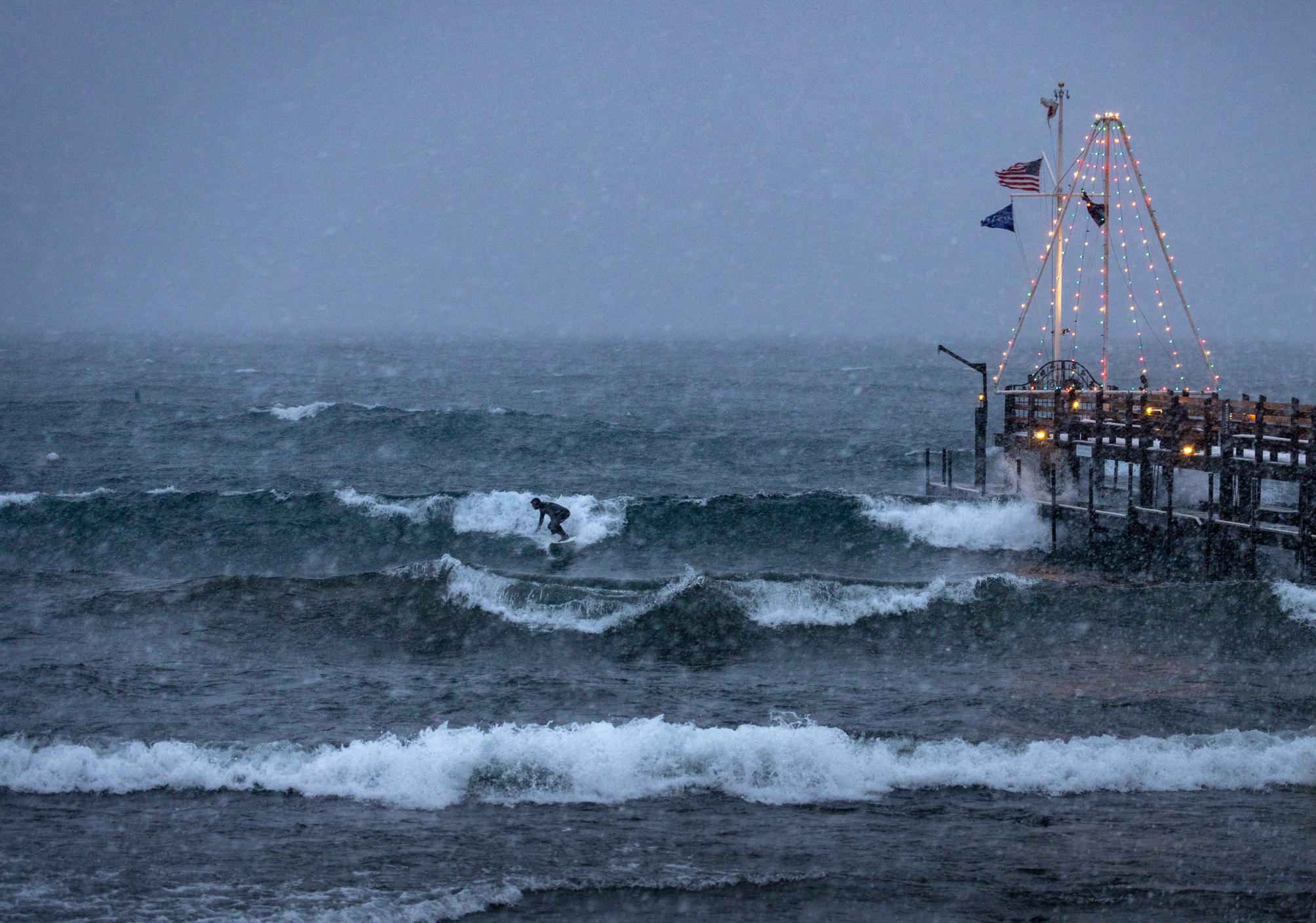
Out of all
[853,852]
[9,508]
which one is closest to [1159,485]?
→ [853,852]

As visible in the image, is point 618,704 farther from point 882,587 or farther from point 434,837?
point 882,587

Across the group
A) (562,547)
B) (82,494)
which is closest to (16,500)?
(82,494)

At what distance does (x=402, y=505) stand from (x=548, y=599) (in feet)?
41.8

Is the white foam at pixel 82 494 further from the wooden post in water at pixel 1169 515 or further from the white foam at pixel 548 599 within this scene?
the wooden post in water at pixel 1169 515

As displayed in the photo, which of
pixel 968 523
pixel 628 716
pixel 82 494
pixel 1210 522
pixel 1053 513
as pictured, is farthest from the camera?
pixel 82 494

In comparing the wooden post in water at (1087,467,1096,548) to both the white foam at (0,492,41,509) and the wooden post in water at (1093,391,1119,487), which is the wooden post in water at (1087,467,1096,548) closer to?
the wooden post in water at (1093,391,1119,487)

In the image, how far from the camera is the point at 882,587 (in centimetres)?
2209

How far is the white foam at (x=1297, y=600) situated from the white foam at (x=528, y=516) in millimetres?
16298

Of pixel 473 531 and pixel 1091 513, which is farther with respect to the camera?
pixel 473 531

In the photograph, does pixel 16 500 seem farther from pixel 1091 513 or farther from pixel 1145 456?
pixel 1145 456

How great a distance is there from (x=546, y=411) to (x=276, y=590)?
4470 centimetres

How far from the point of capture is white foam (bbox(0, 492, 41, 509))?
32.1 m

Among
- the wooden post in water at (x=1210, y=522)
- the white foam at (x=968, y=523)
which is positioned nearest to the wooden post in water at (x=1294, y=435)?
the wooden post in water at (x=1210, y=522)

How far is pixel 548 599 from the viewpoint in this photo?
2178 cm
